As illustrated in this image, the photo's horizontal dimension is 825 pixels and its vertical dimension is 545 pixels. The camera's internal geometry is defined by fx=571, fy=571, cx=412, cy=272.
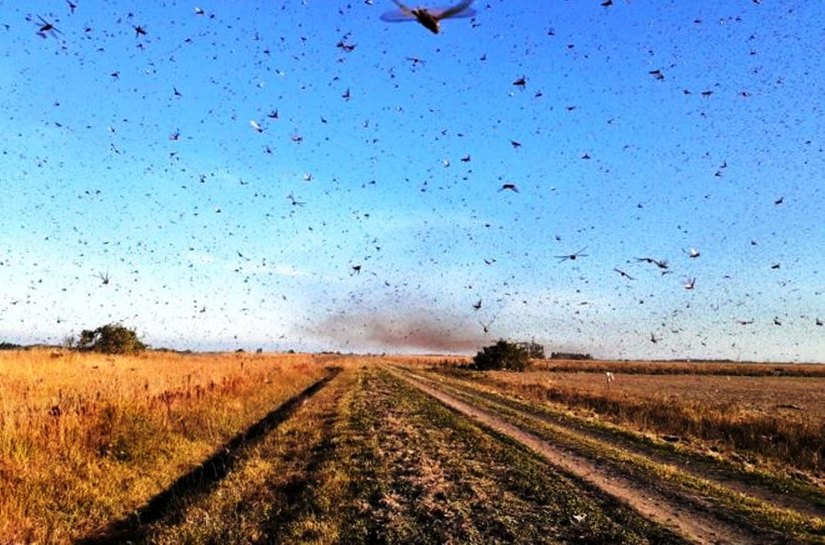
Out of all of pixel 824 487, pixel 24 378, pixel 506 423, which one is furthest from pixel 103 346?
pixel 824 487

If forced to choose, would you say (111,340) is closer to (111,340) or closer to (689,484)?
(111,340)

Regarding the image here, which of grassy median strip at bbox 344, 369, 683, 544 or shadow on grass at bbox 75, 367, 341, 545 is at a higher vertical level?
grassy median strip at bbox 344, 369, 683, 544

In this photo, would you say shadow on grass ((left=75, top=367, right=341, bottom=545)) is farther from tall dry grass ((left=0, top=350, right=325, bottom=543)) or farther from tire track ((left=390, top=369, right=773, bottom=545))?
tire track ((left=390, top=369, right=773, bottom=545))

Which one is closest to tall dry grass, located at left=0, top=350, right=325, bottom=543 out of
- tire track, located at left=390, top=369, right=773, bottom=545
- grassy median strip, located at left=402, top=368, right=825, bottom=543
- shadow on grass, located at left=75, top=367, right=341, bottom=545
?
shadow on grass, located at left=75, top=367, right=341, bottom=545

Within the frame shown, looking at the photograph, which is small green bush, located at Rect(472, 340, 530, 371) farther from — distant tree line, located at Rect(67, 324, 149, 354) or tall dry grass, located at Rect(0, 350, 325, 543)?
tall dry grass, located at Rect(0, 350, 325, 543)

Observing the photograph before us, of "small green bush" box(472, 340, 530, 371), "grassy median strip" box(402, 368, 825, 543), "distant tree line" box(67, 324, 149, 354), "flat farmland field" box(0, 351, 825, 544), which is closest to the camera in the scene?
"flat farmland field" box(0, 351, 825, 544)

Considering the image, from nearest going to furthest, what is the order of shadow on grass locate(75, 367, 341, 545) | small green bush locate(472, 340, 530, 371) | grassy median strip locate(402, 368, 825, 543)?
1. shadow on grass locate(75, 367, 341, 545)
2. grassy median strip locate(402, 368, 825, 543)
3. small green bush locate(472, 340, 530, 371)

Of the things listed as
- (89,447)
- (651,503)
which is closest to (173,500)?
(89,447)

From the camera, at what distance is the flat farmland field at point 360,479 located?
303 inches

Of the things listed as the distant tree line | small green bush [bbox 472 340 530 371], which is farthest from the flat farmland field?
small green bush [bbox 472 340 530 371]

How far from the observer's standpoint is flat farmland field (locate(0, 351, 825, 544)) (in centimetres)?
770

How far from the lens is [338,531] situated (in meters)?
7.32

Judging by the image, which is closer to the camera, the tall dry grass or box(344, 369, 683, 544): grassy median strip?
box(344, 369, 683, 544): grassy median strip

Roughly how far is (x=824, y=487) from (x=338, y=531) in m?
→ 11.3
